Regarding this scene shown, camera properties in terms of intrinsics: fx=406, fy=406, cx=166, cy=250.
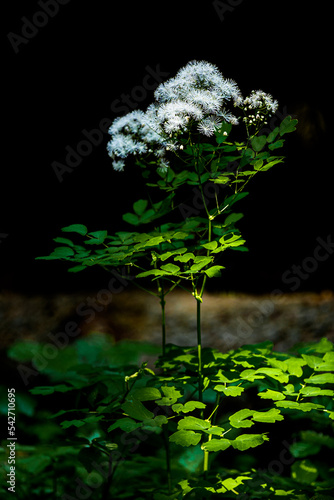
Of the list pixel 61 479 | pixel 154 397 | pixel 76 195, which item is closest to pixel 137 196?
pixel 76 195

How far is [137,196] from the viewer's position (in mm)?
3129

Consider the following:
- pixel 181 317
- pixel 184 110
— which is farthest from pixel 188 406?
pixel 181 317

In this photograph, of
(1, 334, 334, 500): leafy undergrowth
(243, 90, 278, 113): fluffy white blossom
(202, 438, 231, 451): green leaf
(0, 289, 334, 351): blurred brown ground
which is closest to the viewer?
(202, 438, 231, 451): green leaf

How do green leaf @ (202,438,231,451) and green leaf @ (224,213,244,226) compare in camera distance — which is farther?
green leaf @ (224,213,244,226)

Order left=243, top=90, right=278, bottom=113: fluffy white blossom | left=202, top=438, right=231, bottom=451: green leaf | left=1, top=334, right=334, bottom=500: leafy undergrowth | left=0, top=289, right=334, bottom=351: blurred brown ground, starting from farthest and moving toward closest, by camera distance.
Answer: left=0, top=289, right=334, bottom=351: blurred brown ground < left=243, top=90, right=278, bottom=113: fluffy white blossom < left=1, top=334, right=334, bottom=500: leafy undergrowth < left=202, top=438, right=231, bottom=451: green leaf

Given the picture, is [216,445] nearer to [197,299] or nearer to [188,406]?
[188,406]

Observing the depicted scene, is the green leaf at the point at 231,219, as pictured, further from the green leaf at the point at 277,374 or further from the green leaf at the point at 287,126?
the green leaf at the point at 277,374

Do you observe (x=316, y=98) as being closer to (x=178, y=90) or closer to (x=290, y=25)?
(x=290, y=25)

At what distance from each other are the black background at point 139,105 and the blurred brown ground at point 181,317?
0.14 metres

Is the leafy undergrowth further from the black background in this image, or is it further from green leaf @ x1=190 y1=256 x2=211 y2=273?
the black background

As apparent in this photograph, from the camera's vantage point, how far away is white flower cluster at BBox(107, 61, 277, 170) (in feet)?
3.19

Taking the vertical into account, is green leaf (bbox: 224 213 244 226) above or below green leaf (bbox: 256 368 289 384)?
above

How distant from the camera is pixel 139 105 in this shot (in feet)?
9.36

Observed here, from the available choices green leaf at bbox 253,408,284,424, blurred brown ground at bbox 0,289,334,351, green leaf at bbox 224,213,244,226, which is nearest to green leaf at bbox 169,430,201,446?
green leaf at bbox 253,408,284,424
